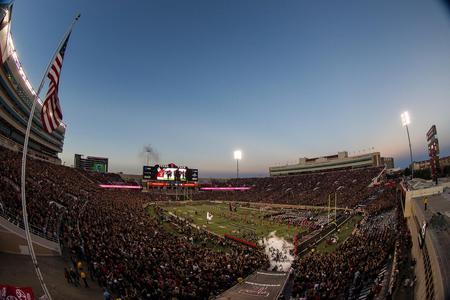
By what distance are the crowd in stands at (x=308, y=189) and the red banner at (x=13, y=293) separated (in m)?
52.2

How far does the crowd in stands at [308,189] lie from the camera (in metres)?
62.4

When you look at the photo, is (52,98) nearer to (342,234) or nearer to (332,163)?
(342,234)

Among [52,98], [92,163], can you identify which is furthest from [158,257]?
[92,163]

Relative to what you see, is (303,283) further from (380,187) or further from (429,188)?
(380,187)

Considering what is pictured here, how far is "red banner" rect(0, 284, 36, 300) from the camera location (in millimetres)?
9523

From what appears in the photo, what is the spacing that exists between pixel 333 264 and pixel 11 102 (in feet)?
197

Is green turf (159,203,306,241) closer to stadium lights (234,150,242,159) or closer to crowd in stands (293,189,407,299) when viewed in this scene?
crowd in stands (293,189,407,299)

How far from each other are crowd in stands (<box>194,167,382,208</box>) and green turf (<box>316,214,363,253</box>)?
10533 millimetres

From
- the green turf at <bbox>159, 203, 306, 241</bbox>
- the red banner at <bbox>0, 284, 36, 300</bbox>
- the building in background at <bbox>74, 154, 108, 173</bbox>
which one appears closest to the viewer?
the red banner at <bbox>0, 284, 36, 300</bbox>

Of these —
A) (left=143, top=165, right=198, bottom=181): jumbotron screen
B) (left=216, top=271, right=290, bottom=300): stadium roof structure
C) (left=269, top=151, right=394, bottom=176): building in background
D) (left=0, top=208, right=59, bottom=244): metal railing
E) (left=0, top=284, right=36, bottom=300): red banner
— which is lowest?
(left=216, top=271, right=290, bottom=300): stadium roof structure

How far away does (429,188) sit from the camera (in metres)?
32.7

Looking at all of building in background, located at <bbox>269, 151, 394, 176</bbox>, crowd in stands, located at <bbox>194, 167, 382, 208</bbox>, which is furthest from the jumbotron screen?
building in background, located at <bbox>269, 151, 394, 176</bbox>

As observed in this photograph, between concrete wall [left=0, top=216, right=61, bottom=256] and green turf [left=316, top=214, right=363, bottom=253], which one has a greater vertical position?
concrete wall [left=0, top=216, right=61, bottom=256]

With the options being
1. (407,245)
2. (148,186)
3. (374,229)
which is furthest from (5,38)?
(148,186)
